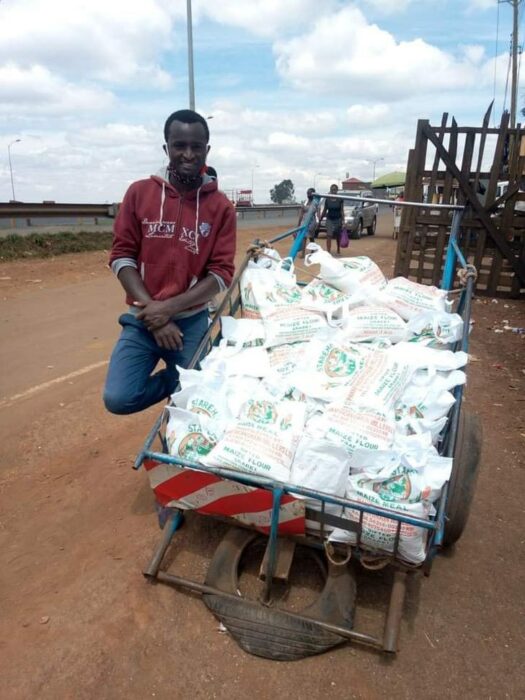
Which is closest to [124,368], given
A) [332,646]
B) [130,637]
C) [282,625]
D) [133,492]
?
[133,492]

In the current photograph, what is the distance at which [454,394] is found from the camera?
2.57 meters

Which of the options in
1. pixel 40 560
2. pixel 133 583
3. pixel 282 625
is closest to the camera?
pixel 282 625

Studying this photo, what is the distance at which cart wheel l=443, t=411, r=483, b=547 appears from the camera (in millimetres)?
2416

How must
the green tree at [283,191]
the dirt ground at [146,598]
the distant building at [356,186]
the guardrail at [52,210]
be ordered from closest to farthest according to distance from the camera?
the dirt ground at [146,598] → the guardrail at [52,210] → the distant building at [356,186] → the green tree at [283,191]

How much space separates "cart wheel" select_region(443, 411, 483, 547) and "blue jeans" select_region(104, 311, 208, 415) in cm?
145

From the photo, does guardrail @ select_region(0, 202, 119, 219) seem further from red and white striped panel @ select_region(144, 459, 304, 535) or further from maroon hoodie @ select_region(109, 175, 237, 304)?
red and white striped panel @ select_region(144, 459, 304, 535)

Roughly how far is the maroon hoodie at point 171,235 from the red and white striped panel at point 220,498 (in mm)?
980

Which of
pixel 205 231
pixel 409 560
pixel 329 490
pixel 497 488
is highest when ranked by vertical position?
pixel 205 231

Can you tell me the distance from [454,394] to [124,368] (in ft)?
A: 5.43

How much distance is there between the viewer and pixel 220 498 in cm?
218

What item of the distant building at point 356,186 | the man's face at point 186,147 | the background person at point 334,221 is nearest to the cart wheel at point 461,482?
the man's face at point 186,147

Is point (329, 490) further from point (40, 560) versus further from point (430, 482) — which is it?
point (40, 560)

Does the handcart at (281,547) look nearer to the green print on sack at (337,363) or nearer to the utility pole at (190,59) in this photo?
the green print on sack at (337,363)

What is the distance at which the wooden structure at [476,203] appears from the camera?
7.30m
